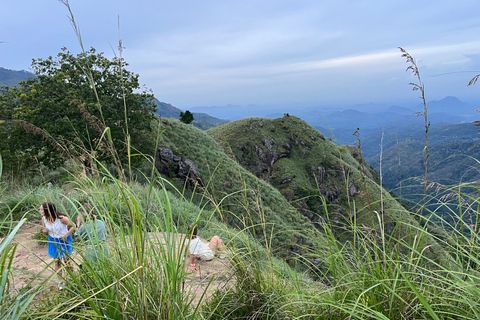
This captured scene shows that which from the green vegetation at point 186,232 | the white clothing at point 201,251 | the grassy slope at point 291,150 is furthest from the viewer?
the grassy slope at point 291,150

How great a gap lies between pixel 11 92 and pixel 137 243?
19.4 m

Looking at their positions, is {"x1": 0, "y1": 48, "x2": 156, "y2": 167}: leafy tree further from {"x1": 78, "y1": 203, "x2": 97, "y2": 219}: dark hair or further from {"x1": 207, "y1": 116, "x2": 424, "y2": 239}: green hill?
{"x1": 207, "y1": 116, "x2": 424, "y2": 239}: green hill

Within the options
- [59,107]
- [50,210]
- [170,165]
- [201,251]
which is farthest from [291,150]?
[50,210]

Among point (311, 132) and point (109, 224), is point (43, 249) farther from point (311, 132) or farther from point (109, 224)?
point (311, 132)

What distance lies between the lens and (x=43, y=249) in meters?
5.53

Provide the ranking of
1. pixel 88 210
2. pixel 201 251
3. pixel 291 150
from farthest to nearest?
1. pixel 291 150
2. pixel 201 251
3. pixel 88 210

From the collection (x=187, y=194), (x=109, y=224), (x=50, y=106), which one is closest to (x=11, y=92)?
(x=50, y=106)

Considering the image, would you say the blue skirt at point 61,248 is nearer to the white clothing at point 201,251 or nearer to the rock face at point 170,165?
the white clothing at point 201,251

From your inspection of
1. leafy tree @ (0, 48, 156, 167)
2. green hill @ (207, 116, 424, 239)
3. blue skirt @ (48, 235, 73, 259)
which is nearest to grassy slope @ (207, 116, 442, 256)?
green hill @ (207, 116, 424, 239)

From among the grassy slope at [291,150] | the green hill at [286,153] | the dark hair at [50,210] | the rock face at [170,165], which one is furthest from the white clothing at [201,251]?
the grassy slope at [291,150]

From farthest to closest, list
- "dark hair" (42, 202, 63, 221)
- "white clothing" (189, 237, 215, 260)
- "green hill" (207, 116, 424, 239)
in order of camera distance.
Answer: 1. "green hill" (207, 116, 424, 239)
2. "white clothing" (189, 237, 215, 260)
3. "dark hair" (42, 202, 63, 221)

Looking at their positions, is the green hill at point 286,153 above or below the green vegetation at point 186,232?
below

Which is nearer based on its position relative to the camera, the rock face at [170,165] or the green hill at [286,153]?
the rock face at [170,165]

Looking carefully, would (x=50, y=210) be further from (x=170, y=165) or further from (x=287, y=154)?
(x=287, y=154)
